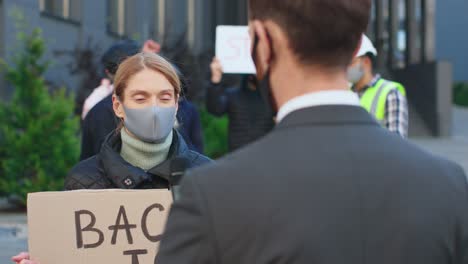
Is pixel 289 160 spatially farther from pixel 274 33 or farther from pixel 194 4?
pixel 194 4

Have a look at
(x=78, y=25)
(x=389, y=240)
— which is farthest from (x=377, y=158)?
(x=78, y=25)

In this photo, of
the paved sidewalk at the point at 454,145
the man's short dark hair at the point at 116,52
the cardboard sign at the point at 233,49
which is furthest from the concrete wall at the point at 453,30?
the man's short dark hair at the point at 116,52

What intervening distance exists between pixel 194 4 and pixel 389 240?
30430mm

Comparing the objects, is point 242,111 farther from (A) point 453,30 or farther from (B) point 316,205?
(A) point 453,30

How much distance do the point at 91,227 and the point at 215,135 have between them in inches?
514

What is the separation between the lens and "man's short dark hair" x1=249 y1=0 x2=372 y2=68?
2.01 metres

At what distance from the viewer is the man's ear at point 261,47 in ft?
6.82

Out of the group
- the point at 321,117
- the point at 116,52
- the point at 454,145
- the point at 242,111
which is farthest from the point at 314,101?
the point at 454,145

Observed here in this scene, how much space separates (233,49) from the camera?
916 centimetres

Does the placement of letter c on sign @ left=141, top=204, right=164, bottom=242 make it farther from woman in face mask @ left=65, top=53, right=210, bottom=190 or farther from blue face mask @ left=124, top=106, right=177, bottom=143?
blue face mask @ left=124, top=106, right=177, bottom=143

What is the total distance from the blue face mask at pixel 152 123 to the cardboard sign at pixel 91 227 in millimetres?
529

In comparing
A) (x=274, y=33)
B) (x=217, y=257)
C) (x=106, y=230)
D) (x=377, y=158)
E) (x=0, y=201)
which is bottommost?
(x=0, y=201)

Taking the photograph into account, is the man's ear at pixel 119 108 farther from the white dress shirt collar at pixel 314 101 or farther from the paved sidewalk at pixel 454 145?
the paved sidewalk at pixel 454 145

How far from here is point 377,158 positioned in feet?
6.53
